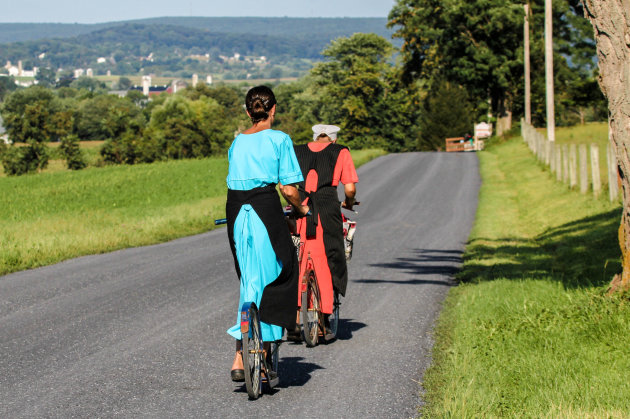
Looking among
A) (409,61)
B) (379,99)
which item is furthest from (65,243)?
(379,99)

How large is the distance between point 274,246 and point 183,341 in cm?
238

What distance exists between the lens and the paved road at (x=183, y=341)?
603 centimetres

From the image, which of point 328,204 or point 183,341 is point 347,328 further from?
point 183,341

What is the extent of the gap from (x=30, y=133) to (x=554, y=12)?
5025 cm

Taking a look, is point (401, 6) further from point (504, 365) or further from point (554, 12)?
point (504, 365)

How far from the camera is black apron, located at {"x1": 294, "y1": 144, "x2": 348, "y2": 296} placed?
817 cm

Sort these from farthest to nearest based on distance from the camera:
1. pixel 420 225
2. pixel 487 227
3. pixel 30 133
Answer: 1. pixel 30 133
2. pixel 420 225
3. pixel 487 227

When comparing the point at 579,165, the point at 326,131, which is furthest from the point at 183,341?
the point at 579,165

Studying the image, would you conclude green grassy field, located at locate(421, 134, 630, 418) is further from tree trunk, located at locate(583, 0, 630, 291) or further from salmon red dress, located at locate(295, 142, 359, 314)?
salmon red dress, located at locate(295, 142, 359, 314)

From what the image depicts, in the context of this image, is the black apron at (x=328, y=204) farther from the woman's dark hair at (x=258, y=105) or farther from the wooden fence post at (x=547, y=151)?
the wooden fence post at (x=547, y=151)

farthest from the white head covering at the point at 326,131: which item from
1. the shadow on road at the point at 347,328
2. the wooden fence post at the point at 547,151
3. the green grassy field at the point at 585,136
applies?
the green grassy field at the point at 585,136

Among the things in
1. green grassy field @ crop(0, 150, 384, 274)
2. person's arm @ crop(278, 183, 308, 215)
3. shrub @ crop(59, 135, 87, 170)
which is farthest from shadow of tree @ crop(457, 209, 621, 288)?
shrub @ crop(59, 135, 87, 170)

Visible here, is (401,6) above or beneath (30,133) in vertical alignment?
above

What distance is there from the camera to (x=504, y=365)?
686 cm
